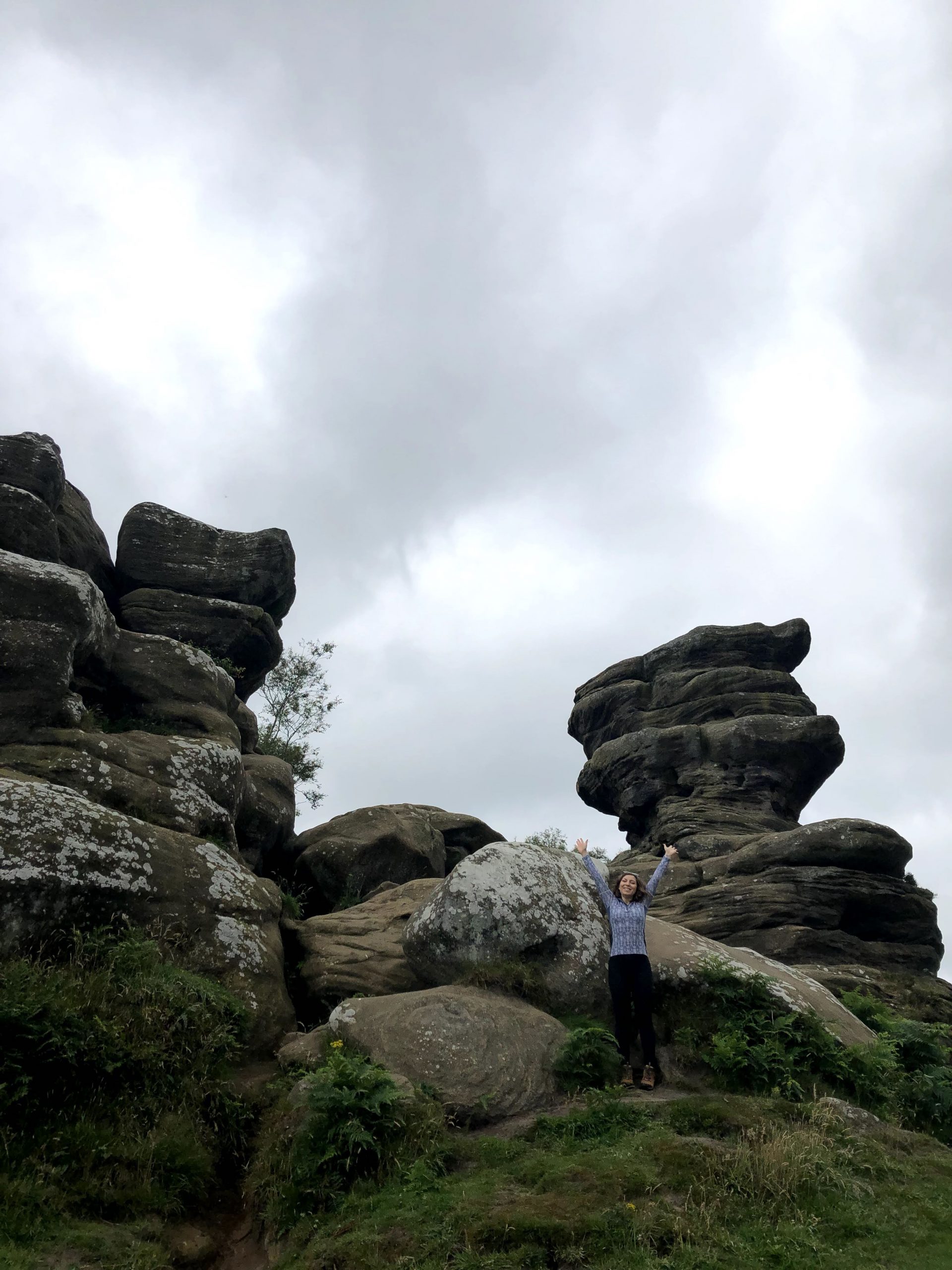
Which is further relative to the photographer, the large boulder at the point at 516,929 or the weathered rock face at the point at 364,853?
the weathered rock face at the point at 364,853

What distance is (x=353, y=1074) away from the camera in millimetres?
12031

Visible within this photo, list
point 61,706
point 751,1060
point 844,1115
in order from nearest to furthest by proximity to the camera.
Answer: point 844,1115
point 751,1060
point 61,706

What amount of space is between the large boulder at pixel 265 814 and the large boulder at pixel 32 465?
10.3 metres

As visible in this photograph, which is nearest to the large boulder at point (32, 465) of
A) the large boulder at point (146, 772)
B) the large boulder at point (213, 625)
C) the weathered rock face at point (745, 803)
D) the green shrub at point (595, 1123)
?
the large boulder at point (213, 625)

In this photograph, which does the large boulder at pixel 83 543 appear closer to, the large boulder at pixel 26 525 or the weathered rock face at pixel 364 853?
the large boulder at pixel 26 525

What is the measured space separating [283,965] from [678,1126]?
9.18 metres

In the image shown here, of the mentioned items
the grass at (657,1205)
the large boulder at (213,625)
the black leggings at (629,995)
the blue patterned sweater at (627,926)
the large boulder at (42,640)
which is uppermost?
the large boulder at (213,625)

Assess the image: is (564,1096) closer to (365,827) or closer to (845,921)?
(365,827)

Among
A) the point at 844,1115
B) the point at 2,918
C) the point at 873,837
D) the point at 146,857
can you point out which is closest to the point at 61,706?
the point at 146,857

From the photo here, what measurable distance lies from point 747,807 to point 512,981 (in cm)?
2834

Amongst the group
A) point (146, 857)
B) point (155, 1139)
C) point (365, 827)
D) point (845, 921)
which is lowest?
point (155, 1139)

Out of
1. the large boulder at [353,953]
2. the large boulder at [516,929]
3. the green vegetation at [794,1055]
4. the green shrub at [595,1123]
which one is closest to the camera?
the green shrub at [595,1123]

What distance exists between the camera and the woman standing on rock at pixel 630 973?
14.5 metres

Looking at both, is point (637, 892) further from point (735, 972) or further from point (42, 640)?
point (42, 640)
